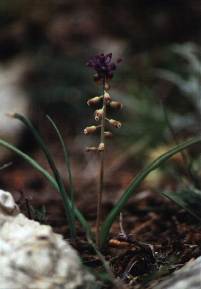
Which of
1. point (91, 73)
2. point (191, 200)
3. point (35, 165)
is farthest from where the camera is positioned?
point (91, 73)

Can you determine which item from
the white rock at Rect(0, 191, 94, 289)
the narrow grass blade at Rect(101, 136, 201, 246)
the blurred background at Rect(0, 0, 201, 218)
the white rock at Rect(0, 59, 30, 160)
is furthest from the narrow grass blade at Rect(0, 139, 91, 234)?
the white rock at Rect(0, 59, 30, 160)

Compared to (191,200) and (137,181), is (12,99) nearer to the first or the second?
(191,200)

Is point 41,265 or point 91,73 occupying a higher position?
point 91,73

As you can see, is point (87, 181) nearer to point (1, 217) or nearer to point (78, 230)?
point (78, 230)

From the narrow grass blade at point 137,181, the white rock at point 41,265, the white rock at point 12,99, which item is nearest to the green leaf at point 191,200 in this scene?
the narrow grass blade at point 137,181

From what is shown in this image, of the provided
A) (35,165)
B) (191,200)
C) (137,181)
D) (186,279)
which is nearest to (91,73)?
(191,200)

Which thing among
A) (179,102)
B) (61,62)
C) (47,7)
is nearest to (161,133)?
(179,102)

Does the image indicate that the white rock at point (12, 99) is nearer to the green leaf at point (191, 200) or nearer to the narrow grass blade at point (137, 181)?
the green leaf at point (191, 200)

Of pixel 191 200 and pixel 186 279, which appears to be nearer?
pixel 186 279
